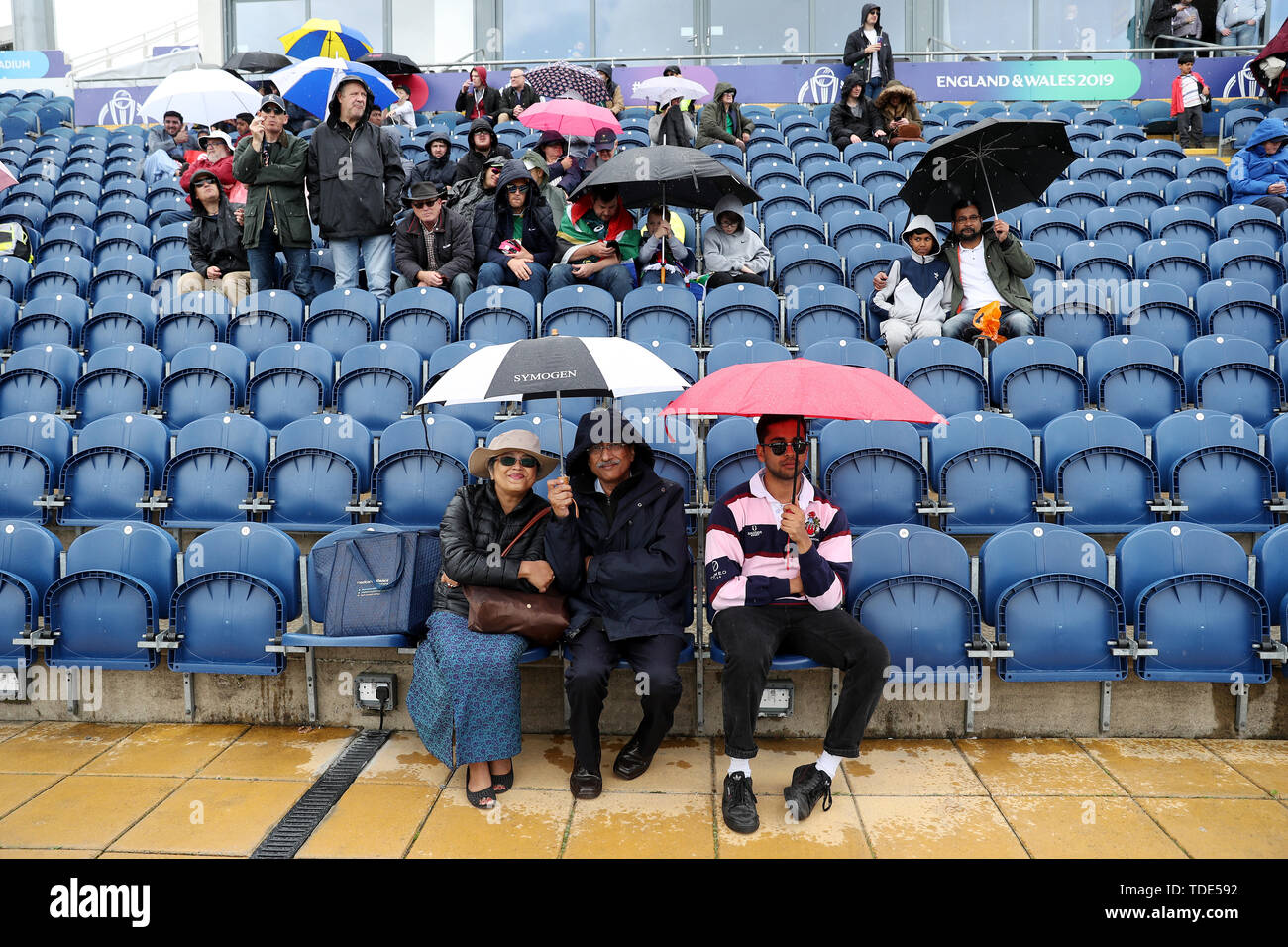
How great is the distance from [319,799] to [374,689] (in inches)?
23.7

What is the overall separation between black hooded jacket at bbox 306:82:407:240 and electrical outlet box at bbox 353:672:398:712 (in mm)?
3932

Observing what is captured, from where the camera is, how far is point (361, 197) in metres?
6.40

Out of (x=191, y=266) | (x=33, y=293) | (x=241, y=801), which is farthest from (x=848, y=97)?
(x=241, y=801)

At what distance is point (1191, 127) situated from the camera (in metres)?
11.2

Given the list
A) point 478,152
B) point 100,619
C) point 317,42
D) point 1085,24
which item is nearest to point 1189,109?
point 1085,24

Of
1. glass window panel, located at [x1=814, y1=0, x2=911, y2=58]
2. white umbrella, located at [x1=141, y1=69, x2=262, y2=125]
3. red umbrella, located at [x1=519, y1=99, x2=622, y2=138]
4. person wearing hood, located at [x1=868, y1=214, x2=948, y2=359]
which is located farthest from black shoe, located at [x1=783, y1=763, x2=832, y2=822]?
glass window panel, located at [x1=814, y1=0, x2=911, y2=58]

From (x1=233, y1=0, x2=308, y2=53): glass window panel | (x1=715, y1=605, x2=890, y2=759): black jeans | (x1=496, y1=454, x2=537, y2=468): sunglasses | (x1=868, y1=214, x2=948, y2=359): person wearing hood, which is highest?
A: (x1=233, y1=0, x2=308, y2=53): glass window panel

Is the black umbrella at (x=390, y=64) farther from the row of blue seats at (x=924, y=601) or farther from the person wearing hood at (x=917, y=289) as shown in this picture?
the row of blue seats at (x=924, y=601)

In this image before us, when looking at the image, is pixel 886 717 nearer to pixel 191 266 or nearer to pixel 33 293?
pixel 191 266

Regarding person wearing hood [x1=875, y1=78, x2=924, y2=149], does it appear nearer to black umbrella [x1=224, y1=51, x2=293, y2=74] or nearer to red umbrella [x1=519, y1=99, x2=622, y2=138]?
red umbrella [x1=519, y1=99, x2=622, y2=138]

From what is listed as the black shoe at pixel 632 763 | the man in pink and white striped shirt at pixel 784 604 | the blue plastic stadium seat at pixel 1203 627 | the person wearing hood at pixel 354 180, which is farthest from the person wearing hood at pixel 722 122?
the black shoe at pixel 632 763

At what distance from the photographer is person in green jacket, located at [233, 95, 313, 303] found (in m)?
6.47

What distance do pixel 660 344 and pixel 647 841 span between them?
3163mm

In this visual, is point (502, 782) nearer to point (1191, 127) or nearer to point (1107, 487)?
point (1107, 487)
